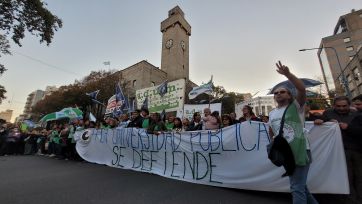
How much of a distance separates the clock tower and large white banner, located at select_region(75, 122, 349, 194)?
35656 mm

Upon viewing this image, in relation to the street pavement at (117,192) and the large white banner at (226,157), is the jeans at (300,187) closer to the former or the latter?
the street pavement at (117,192)

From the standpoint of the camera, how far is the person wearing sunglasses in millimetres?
2623

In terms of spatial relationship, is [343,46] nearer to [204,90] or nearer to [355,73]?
[355,73]

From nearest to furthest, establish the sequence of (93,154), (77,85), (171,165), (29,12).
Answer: (171,165)
(93,154)
(29,12)
(77,85)

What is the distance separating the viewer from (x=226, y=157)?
4.89 metres

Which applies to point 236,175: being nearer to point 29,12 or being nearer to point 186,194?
point 186,194

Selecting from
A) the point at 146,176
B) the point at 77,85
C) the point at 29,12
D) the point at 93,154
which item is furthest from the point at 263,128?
the point at 77,85

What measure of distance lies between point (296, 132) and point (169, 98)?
10435 mm

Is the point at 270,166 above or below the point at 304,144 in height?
below

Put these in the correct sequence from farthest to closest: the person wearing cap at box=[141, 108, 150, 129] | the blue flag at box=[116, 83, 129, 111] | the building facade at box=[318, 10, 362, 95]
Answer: the building facade at box=[318, 10, 362, 95] → the blue flag at box=[116, 83, 129, 111] → the person wearing cap at box=[141, 108, 150, 129]

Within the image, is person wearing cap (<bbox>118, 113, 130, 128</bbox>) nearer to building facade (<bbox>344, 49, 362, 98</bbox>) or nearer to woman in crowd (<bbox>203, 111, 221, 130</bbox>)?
woman in crowd (<bbox>203, 111, 221, 130</bbox>)

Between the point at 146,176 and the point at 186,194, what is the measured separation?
6.19 feet

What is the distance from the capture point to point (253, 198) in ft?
12.8

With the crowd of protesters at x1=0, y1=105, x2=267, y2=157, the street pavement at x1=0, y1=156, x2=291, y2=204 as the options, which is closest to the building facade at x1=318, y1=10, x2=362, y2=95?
the crowd of protesters at x1=0, y1=105, x2=267, y2=157
